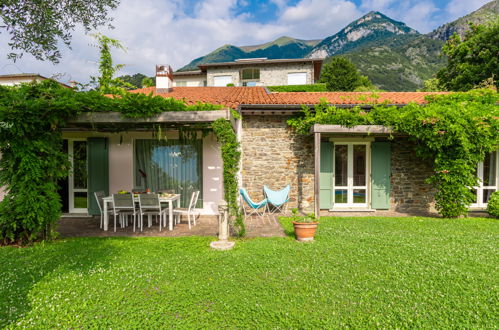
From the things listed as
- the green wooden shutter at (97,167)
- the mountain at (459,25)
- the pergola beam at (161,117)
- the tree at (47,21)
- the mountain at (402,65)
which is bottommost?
the green wooden shutter at (97,167)

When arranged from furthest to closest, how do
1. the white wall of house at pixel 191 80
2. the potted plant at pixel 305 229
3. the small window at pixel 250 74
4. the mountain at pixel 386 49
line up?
the mountain at pixel 386 49, the white wall of house at pixel 191 80, the small window at pixel 250 74, the potted plant at pixel 305 229

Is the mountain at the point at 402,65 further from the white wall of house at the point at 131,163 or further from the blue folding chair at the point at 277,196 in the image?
the white wall of house at the point at 131,163

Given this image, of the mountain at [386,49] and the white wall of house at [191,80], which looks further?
the mountain at [386,49]

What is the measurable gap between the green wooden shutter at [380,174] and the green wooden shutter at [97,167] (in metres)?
7.88

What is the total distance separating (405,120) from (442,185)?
1.98 m

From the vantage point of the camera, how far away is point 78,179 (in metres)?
8.16

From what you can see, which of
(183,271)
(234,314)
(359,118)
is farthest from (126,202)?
(359,118)

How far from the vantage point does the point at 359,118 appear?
7211 millimetres

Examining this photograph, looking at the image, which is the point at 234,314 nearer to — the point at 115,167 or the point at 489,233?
the point at 489,233

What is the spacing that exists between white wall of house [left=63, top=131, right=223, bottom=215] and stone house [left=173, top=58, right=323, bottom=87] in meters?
15.6

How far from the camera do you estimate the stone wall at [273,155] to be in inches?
320

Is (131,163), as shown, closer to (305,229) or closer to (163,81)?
(163,81)

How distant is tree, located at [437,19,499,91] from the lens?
19078 millimetres

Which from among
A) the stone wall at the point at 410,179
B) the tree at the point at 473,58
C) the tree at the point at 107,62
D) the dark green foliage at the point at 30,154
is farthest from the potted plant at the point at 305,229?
the tree at the point at 473,58
